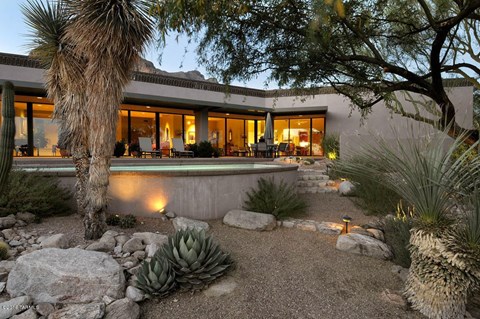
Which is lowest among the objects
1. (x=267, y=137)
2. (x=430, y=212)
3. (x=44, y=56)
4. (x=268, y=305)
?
(x=268, y=305)

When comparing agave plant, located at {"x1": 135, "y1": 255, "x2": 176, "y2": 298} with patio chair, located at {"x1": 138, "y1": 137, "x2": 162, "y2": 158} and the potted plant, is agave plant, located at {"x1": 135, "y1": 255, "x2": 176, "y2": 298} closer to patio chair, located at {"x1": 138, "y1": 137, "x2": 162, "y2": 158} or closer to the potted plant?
patio chair, located at {"x1": 138, "y1": 137, "x2": 162, "y2": 158}

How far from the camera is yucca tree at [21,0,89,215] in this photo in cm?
490

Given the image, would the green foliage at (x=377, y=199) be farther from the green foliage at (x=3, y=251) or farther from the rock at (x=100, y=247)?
the green foliage at (x=3, y=251)

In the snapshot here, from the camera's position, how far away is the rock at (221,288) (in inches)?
139

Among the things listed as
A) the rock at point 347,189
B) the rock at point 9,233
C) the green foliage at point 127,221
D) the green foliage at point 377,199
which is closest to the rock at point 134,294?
the green foliage at point 127,221

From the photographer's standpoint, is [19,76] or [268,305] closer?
[268,305]

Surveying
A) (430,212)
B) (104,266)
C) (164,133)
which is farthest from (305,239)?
(164,133)

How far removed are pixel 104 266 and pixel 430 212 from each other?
12.5 ft

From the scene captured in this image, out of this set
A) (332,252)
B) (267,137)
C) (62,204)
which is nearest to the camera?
(332,252)

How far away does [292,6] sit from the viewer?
5.46 meters

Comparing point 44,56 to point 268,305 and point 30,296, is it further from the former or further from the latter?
point 268,305

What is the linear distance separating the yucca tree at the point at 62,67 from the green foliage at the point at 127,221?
1126 millimetres

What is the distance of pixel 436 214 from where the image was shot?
Result: 9.77ft

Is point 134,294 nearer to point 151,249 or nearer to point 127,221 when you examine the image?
point 151,249
